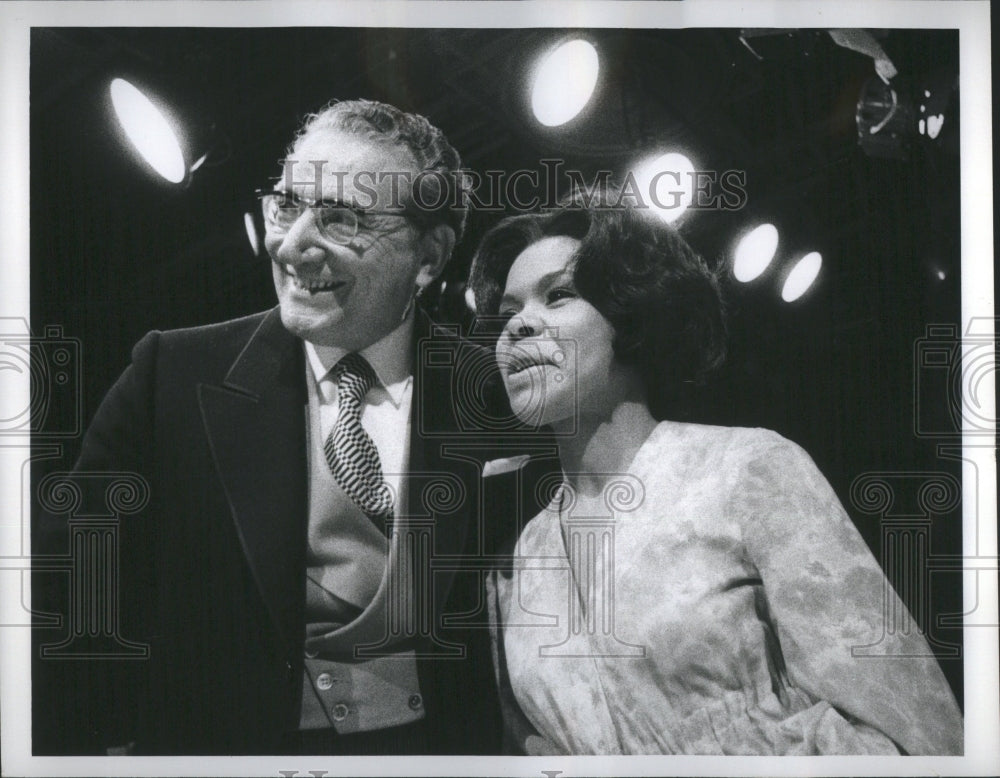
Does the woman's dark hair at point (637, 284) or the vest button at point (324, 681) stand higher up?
the woman's dark hair at point (637, 284)

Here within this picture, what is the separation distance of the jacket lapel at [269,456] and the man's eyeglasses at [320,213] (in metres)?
0.22

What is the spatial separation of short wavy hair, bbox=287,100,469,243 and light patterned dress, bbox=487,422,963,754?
0.74 meters

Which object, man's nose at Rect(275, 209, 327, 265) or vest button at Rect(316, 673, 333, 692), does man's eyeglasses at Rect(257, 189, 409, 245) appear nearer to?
man's nose at Rect(275, 209, 327, 265)

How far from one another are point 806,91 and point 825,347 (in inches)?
24.9

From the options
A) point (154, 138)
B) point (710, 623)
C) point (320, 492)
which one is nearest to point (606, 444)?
point (710, 623)

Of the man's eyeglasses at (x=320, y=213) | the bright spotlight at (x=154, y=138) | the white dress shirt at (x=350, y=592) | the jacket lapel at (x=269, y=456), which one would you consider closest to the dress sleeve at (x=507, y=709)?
the white dress shirt at (x=350, y=592)

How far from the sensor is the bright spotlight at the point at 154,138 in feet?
7.35

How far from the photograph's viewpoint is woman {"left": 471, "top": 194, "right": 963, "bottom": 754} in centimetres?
220

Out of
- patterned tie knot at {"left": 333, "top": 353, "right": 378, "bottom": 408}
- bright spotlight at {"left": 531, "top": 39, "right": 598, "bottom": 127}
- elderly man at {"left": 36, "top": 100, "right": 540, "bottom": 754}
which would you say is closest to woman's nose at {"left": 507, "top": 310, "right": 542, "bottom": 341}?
elderly man at {"left": 36, "top": 100, "right": 540, "bottom": 754}

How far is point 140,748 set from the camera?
2246 mm

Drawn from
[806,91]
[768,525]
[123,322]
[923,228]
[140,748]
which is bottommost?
[140,748]

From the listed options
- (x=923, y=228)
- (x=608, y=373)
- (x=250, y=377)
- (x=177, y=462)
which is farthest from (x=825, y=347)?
(x=177, y=462)

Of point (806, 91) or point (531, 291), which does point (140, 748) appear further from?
point (806, 91)

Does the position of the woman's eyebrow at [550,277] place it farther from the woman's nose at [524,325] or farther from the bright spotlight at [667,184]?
the bright spotlight at [667,184]
